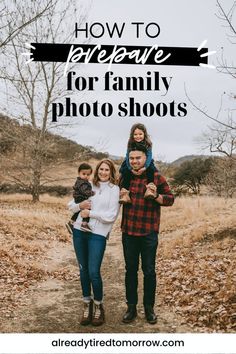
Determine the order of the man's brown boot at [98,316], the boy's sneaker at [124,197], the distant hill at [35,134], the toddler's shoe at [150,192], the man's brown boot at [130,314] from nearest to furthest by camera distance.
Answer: the toddler's shoe at [150,192], the boy's sneaker at [124,197], the man's brown boot at [98,316], the man's brown boot at [130,314], the distant hill at [35,134]

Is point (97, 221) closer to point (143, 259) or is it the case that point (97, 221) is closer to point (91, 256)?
point (91, 256)

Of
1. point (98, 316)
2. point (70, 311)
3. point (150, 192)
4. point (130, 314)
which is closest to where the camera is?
point (150, 192)

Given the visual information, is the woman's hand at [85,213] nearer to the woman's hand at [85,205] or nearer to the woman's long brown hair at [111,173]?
the woman's hand at [85,205]

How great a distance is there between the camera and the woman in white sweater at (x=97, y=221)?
17.6 feet

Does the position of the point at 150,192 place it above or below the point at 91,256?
above

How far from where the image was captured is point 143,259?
556 cm

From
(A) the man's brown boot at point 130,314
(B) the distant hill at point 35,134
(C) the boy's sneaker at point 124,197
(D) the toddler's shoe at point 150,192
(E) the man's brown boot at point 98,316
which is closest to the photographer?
(D) the toddler's shoe at point 150,192

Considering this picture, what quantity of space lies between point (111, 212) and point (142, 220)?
43cm

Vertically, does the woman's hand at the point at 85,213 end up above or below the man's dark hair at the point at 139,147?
below

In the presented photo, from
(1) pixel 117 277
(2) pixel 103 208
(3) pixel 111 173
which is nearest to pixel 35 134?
(1) pixel 117 277

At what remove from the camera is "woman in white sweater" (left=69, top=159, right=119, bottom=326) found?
537 cm

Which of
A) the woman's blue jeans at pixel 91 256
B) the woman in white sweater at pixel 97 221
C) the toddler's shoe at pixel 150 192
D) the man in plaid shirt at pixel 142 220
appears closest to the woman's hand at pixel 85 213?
the woman in white sweater at pixel 97 221

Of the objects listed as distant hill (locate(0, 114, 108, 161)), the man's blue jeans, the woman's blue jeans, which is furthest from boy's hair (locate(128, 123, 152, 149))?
distant hill (locate(0, 114, 108, 161))

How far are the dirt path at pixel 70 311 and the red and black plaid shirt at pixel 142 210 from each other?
1318 mm
